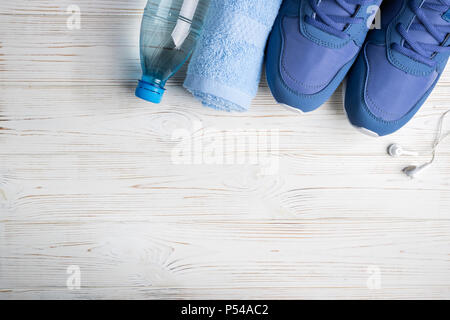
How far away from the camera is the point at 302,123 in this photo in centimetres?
71

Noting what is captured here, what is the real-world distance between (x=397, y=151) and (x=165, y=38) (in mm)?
499

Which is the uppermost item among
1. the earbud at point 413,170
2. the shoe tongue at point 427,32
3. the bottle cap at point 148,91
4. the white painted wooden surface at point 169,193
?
the shoe tongue at point 427,32

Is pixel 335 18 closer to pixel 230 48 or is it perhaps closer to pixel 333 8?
pixel 333 8

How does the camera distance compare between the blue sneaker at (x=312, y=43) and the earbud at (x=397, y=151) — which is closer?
the blue sneaker at (x=312, y=43)

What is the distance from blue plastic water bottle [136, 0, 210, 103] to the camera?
0.63 meters

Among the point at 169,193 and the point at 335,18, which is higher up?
the point at 335,18

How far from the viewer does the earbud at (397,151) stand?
0.71m

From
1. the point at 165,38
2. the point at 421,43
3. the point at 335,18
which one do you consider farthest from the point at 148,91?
the point at 421,43

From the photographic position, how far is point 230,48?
0.59 m

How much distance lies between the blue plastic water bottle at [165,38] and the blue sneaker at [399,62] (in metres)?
0.31

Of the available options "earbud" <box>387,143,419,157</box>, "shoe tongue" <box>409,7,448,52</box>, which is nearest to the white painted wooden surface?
"earbud" <box>387,143,419,157</box>

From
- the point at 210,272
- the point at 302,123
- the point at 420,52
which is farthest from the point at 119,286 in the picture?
the point at 420,52

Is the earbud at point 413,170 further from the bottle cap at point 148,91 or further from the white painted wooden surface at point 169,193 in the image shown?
the bottle cap at point 148,91

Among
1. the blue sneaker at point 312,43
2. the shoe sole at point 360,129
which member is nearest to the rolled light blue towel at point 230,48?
the blue sneaker at point 312,43
